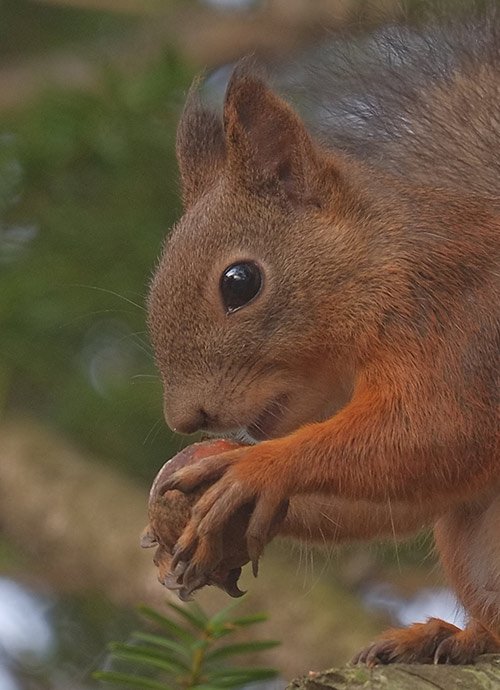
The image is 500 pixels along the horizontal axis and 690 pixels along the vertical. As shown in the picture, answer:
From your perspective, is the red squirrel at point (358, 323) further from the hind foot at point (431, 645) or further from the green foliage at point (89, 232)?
the green foliage at point (89, 232)

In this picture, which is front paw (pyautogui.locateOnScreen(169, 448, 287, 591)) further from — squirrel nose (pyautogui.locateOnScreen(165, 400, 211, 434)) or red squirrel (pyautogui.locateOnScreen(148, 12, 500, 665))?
squirrel nose (pyautogui.locateOnScreen(165, 400, 211, 434))

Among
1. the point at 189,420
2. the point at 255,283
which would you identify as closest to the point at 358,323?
the point at 255,283

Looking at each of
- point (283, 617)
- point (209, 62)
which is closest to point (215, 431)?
point (283, 617)

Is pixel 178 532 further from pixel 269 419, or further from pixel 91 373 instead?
pixel 91 373

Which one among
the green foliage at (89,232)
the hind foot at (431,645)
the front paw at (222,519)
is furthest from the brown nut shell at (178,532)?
the green foliage at (89,232)

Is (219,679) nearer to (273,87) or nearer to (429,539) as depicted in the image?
(429,539)

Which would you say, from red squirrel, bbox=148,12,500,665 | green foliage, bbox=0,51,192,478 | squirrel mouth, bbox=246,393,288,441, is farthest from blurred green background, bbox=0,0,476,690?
squirrel mouth, bbox=246,393,288,441
